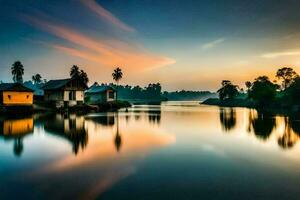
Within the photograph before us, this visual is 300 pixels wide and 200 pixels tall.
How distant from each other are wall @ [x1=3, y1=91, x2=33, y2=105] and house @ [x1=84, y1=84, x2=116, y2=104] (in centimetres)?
2464

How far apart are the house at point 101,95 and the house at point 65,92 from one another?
1417 centimetres

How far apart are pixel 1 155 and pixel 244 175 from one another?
1470 centimetres

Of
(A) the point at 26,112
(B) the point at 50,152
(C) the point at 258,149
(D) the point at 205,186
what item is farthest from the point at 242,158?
(A) the point at 26,112

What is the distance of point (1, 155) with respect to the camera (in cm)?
1641

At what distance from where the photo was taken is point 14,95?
54.4m

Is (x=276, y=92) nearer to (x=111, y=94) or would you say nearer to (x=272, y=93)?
(x=272, y=93)

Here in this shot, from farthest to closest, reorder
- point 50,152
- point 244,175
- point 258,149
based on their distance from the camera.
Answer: point 258,149 → point 50,152 → point 244,175

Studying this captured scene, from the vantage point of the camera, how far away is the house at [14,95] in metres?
53.0

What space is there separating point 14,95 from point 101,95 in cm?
3307

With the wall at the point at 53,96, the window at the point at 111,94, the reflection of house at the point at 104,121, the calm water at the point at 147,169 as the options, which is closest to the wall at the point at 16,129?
the calm water at the point at 147,169

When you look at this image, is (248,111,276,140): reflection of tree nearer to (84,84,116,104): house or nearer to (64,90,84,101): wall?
(64,90,84,101): wall

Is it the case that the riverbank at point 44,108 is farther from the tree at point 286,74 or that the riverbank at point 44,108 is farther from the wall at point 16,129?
the tree at point 286,74

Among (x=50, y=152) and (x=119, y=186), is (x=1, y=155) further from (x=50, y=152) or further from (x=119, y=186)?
(x=119, y=186)

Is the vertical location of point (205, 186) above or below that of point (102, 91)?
below
